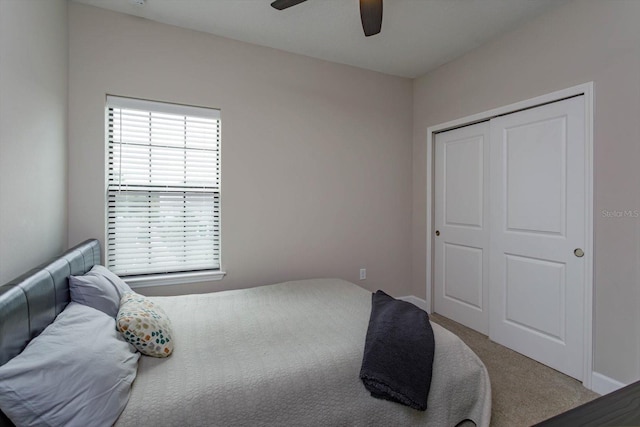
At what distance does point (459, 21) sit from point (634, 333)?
8.38ft

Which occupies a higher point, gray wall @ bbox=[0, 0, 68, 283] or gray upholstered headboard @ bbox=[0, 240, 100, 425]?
gray wall @ bbox=[0, 0, 68, 283]

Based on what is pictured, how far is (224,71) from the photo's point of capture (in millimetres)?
2848

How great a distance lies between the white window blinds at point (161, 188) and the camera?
256 cm

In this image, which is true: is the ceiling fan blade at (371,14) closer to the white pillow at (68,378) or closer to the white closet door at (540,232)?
the white closet door at (540,232)

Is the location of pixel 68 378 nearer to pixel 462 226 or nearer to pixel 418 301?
pixel 462 226

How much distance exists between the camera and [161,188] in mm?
2682

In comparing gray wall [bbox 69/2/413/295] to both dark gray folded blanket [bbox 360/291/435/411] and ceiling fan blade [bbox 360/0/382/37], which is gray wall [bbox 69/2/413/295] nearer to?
ceiling fan blade [bbox 360/0/382/37]

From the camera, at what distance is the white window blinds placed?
8.40ft

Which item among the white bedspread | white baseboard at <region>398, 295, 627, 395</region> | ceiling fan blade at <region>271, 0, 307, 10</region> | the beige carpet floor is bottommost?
the beige carpet floor

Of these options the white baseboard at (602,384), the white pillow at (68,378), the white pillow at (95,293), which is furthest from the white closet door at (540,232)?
the white pillow at (95,293)

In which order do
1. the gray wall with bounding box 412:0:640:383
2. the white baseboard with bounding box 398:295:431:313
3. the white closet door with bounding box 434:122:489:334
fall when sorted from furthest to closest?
1. the white baseboard with bounding box 398:295:431:313
2. the white closet door with bounding box 434:122:489:334
3. the gray wall with bounding box 412:0:640:383

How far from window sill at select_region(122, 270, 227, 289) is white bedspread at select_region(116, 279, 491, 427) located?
0.69m

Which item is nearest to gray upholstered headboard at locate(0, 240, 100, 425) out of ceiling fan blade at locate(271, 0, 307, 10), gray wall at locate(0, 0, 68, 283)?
gray wall at locate(0, 0, 68, 283)

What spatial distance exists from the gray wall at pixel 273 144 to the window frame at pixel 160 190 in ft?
0.16
